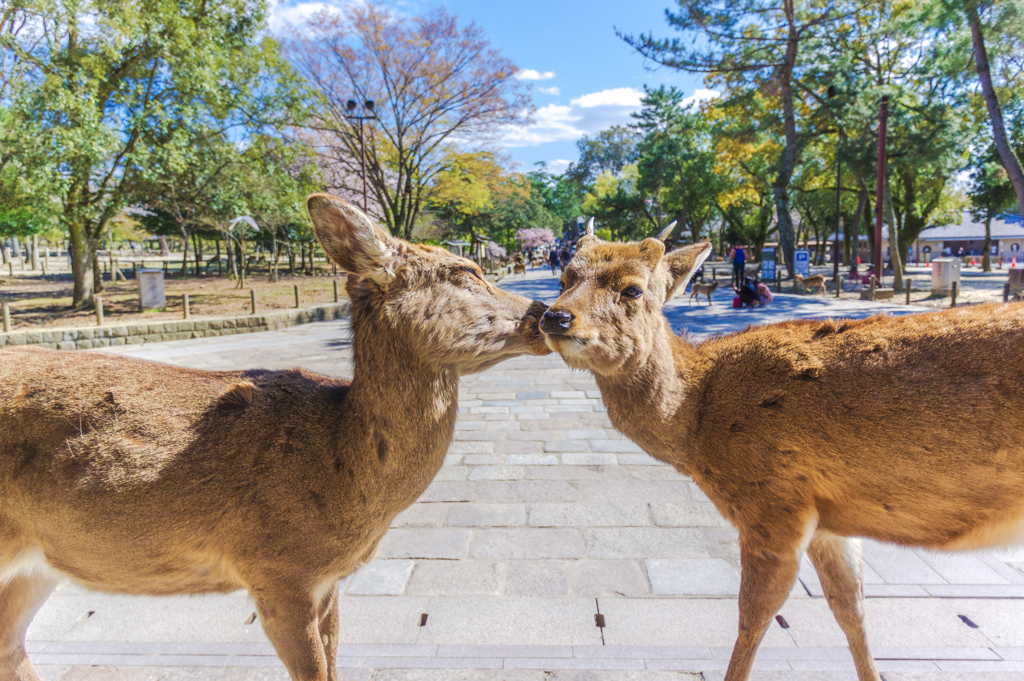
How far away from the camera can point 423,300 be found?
2271 mm

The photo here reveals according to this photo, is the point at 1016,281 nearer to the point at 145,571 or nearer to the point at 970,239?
the point at 145,571

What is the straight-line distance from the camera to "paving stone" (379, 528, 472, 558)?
409 centimetres

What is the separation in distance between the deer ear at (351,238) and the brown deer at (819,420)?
0.65m

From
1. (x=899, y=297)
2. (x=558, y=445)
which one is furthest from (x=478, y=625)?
(x=899, y=297)

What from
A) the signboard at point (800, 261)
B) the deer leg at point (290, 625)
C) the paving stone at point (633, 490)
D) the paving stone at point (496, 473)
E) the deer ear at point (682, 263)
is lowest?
the paving stone at point (633, 490)

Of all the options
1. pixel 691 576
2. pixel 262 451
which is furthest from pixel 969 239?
pixel 262 451

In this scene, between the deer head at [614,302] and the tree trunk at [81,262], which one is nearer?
the deer head at [614,302]

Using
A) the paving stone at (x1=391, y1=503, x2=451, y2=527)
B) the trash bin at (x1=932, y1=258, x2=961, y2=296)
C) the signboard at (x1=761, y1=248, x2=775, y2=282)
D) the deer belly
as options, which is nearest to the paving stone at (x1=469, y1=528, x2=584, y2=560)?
the paving stone at (x1=391, y1=503, x2=451, y2=527)

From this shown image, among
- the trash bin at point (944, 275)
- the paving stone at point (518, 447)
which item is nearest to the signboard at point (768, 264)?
the trash bin at point (944, 275)

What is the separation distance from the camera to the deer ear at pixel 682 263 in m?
2.96

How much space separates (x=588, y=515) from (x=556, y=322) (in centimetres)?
278

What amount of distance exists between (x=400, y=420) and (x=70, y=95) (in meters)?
14.9

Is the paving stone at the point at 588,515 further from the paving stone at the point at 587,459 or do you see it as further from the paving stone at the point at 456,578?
the paving stone at the point at 587,459

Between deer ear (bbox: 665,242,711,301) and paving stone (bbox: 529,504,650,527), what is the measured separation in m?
2.17
